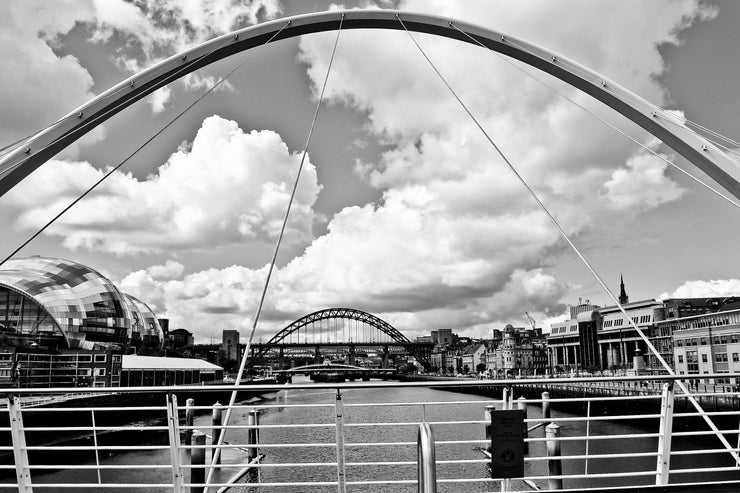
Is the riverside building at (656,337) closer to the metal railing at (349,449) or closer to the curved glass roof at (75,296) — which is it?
the metal railing at (349,449)

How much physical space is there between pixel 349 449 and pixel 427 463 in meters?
21.5

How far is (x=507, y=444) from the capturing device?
5238 mm

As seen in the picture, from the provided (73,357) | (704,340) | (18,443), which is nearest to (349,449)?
(18,443)

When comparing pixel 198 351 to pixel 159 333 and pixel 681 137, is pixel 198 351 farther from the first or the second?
pixel 681 137

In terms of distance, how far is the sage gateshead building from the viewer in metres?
49.0

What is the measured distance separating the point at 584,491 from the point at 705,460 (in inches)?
Answer: 908

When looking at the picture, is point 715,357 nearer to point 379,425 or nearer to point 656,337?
point 656,337

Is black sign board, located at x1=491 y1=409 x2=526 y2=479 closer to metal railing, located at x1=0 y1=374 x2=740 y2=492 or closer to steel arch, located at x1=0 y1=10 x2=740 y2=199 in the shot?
metal railing, located at x1=0 y1=374 x2=740 y2=492

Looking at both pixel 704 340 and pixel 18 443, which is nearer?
pixel 18 443

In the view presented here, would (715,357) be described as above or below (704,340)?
below

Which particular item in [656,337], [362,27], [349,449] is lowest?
[349,449]

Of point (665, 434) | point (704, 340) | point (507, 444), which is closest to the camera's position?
point (507, 444)

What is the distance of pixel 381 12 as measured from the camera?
12328 millimetres

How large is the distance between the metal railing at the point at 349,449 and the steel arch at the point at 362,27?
404 centimetres
